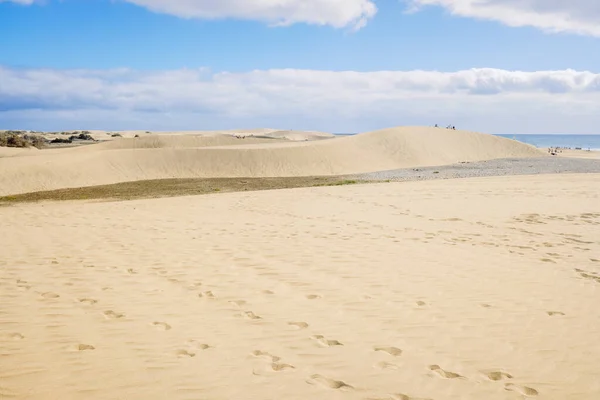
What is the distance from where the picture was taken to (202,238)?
966cm

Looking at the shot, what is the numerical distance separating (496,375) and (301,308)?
2.18m

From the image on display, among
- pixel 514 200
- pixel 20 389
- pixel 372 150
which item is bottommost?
pixel 20 389

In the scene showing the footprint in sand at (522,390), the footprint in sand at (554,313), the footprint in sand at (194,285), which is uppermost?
the footprint in sand at (554,313)

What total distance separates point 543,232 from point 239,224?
6641 mm

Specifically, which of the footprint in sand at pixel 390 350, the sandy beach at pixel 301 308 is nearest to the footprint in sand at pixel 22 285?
the sandy beach at pixel 301 308

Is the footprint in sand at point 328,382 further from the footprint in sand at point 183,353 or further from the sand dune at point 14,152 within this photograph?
the sand dune at point 14,152

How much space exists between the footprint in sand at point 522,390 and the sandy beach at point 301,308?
0.05 feet

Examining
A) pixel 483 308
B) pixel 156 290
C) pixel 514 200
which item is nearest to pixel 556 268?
pixel 483 308

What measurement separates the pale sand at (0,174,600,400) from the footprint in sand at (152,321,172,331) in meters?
0.04

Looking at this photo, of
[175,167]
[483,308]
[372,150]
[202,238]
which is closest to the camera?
[483,308]

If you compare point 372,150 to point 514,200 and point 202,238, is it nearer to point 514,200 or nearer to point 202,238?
point 514,200

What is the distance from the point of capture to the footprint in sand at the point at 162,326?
4781 mm

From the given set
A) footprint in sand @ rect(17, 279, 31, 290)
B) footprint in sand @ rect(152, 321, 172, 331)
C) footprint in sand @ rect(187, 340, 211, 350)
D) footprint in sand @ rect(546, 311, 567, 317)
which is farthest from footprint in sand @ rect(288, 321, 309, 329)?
footprint in sand @ rect(17, 279, 31, 290)

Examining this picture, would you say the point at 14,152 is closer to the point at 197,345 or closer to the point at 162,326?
the point at 162,326
